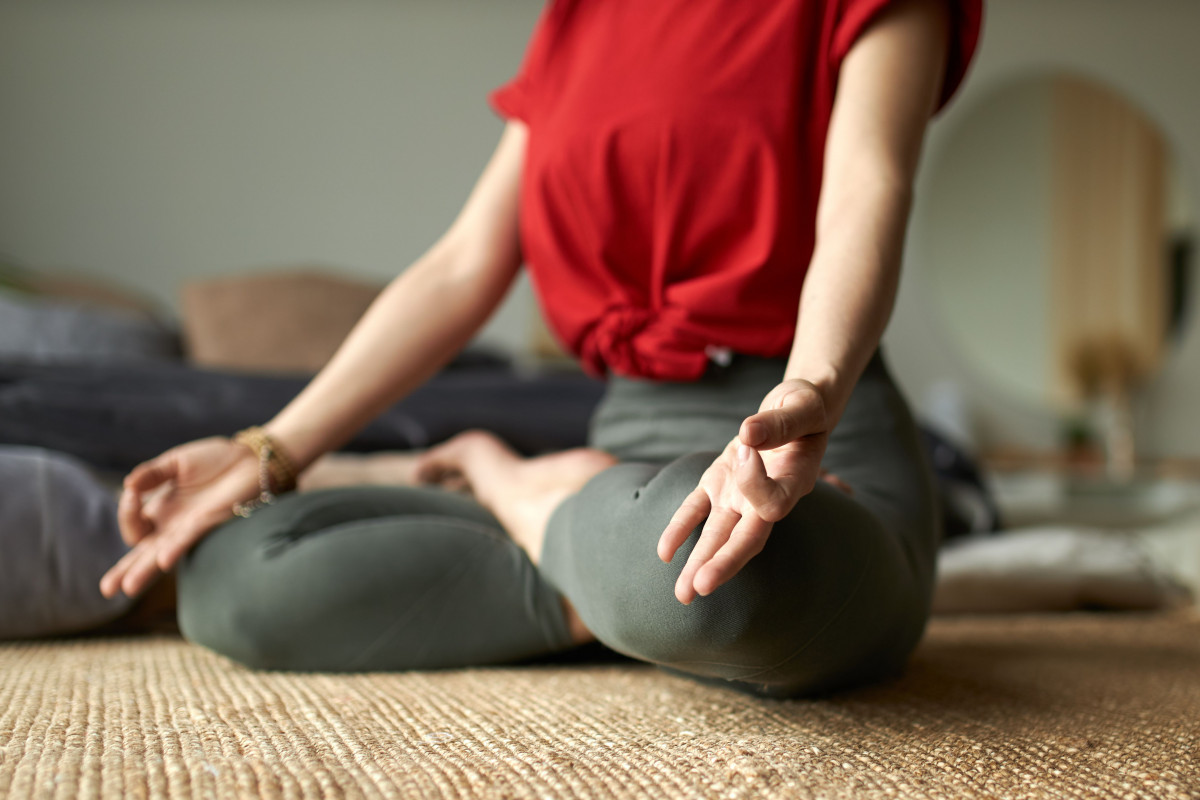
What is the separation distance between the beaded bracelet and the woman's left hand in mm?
511

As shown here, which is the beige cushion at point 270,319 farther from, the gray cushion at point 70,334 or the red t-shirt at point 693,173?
the red t-shirt at point 693,173

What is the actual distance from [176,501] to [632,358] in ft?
1.41

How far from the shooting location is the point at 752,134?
0.83 m

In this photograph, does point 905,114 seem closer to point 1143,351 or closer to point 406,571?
point 406,571

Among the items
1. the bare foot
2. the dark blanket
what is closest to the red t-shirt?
the bare foot

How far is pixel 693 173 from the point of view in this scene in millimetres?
849

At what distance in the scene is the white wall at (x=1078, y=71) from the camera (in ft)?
11.9

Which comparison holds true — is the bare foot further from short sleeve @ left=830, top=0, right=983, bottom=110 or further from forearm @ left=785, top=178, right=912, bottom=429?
short sleeve @ left=830, top=0, right=983, bottom=110

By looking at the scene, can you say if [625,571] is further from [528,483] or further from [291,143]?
[291,143]

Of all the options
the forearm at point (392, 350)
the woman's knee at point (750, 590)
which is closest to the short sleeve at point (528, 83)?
the forearm at point (392, 350)

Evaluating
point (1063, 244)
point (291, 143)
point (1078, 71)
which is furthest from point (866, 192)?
point (1078, 71)

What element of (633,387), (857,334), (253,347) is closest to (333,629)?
(633,387)

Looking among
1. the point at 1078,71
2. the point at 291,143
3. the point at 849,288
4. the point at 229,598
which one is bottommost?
the point at 229,598

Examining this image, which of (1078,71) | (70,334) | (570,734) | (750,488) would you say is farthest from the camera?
(1078,71)
